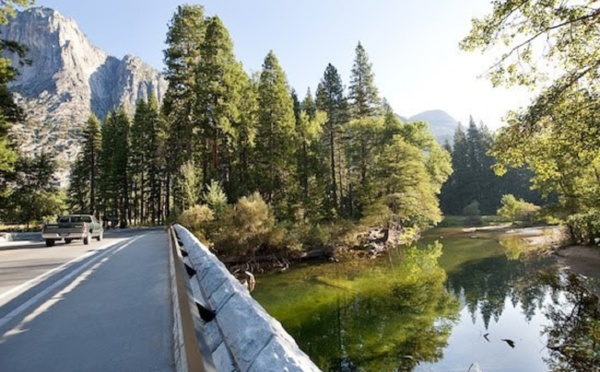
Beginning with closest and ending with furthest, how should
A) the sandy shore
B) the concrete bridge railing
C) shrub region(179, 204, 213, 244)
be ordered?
the concrete bridge railing
the sandy shore
shrub region(179, 204, 213, 244)

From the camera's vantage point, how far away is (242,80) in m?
34.3

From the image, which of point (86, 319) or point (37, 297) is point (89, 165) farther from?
point (86, 319)

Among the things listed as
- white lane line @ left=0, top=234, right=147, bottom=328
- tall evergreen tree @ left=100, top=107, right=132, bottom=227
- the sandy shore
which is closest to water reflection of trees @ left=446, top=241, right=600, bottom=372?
the sandy shore

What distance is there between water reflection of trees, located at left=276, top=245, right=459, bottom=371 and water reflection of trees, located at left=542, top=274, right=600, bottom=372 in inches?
126

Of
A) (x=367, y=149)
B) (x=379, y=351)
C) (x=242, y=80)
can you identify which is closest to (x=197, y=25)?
(x=242, y=80)

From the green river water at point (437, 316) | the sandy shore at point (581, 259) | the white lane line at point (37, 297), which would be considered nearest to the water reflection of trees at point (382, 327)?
the green river water at point (437, 316)

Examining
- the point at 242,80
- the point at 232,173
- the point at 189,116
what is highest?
the point at 242,80

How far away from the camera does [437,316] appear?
563 inches

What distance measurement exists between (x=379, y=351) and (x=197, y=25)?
1300 inches

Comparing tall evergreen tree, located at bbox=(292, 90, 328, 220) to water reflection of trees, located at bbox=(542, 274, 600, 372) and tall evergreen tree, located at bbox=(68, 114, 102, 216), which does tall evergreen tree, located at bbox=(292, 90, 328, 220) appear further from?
tall evergreen tree, located at bbox=(68, 114, 102, 216)

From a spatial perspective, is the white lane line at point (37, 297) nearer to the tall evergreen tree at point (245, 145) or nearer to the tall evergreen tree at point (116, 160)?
the tall evergreen tree at point (245, 145)

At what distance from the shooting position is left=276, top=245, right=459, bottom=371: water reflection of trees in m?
10.6

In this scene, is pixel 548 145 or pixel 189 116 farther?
pixel 189 116

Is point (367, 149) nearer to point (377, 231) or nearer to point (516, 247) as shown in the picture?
point (377, 231)
